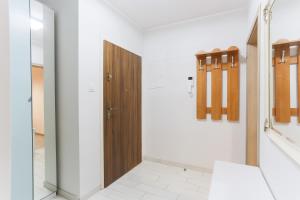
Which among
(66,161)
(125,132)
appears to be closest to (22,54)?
(66,161)

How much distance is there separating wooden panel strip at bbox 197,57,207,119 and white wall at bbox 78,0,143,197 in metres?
1.49

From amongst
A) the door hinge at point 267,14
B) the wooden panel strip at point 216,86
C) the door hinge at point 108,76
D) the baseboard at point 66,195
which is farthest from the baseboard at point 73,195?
the door hinge at point 267,14

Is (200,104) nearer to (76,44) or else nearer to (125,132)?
(125,132)

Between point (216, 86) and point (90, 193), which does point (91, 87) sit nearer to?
point (90, 193)

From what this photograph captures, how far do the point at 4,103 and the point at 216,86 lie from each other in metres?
2.48

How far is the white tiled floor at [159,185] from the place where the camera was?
2.00 metres

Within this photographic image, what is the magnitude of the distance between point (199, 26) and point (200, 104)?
4.36 ft

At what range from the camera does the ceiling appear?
7.20ft

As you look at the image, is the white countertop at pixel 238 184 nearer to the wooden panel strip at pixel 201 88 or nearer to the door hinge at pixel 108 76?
the wooden panel strip at pixel 201 88

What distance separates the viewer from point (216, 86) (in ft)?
8.07

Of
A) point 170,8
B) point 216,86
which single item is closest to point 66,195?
point 216,86

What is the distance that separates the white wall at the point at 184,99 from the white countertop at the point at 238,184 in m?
1.20

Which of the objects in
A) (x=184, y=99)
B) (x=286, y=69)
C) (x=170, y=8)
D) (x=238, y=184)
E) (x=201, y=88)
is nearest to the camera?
(x=286, y=69)

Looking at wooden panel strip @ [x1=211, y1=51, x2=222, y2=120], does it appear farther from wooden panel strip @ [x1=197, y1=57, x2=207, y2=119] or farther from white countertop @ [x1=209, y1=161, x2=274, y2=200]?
white countertop @ [x1=209, y1=161, x2=274, y2=200]
